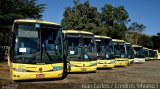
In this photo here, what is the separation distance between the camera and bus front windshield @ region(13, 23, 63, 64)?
14.5m

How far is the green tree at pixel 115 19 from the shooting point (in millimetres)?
64375

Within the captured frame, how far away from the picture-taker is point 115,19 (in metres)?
66.2

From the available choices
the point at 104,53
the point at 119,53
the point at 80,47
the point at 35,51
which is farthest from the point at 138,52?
the point at 35,51

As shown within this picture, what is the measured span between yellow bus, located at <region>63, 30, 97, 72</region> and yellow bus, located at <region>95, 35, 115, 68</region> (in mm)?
3798

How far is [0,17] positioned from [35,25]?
1550 cm

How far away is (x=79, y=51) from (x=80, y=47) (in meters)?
0.33

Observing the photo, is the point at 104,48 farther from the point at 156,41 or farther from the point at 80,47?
the point at 156,41

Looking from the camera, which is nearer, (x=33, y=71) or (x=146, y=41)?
(x=33, y=71)

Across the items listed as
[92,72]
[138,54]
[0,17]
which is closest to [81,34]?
[92,72]

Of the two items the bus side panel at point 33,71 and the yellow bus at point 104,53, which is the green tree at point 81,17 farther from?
the bus side panel at point 33,71

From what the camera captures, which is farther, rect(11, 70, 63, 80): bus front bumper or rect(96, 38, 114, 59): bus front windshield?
rect(96, 38, 114, 59): bus front windshield

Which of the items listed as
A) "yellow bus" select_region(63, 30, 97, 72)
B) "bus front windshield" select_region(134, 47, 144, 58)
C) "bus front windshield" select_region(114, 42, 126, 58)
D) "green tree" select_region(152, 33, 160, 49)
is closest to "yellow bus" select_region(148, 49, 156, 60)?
"bus front windshield" select_region(134, 47, 144, 58)

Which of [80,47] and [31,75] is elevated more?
[80,47]

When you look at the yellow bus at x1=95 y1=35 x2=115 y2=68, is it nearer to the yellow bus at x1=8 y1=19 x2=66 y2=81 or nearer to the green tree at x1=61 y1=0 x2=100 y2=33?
the yellow bus at x1=8 y1=19 x2=66 y2=81
